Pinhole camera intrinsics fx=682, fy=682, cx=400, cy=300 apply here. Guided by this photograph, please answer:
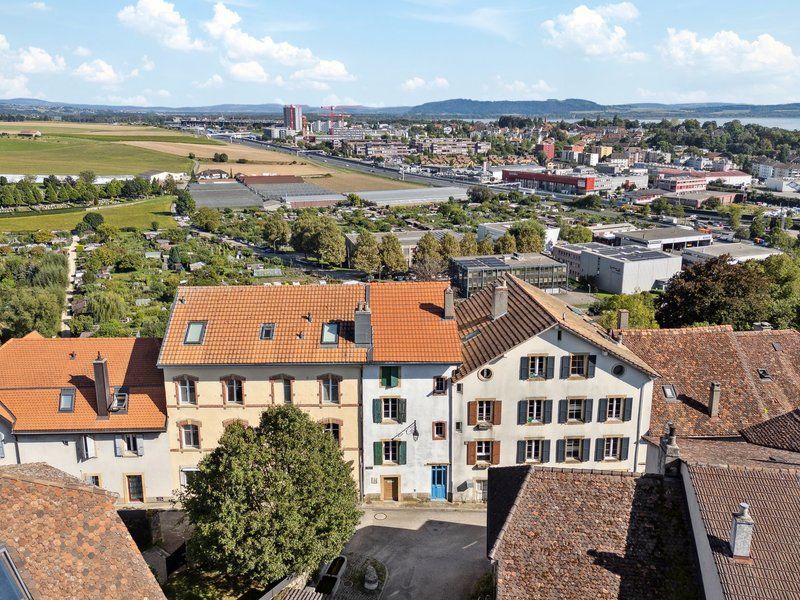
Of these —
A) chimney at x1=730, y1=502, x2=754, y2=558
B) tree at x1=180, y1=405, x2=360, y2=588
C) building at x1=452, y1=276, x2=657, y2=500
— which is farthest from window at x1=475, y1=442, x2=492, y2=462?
chimney at x1=730, y1=502, x2=754, y2=558

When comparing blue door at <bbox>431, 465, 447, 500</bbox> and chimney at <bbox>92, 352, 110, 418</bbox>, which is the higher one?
chimney at <bbox>92, 352, 110, 418</bbox>

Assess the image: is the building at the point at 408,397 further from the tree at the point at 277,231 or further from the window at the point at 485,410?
the tree at the point at 277,231

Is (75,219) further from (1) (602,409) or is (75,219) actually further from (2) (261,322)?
(1) (602,409)

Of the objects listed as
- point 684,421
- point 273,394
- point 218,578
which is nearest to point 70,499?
point 218,578

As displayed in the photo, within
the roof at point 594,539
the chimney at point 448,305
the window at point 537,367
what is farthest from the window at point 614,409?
the roof at point 594,539

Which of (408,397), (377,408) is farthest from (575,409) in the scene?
(377,408)

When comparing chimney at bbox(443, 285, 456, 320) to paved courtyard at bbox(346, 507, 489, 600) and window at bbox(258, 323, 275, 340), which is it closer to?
window at bbox(258, 323, 275, 340)

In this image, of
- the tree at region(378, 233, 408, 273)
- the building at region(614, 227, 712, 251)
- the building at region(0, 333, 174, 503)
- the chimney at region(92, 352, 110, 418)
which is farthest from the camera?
the building at region(614, 227, 712, 251)
